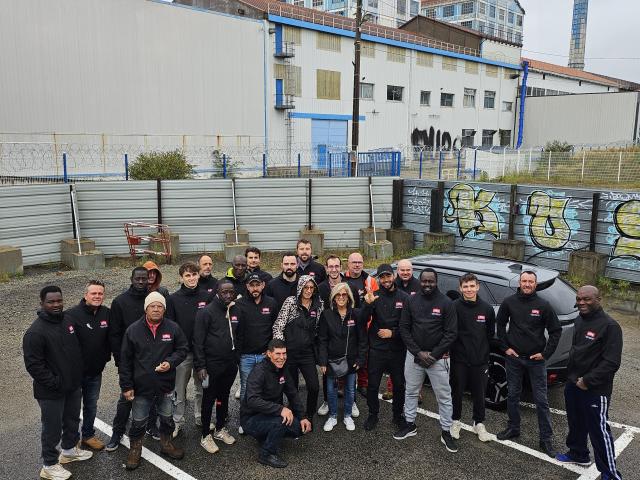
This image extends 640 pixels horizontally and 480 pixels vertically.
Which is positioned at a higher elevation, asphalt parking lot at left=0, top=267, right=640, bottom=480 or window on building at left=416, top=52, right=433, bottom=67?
window on building at left=416, top=52, right=433, bottom=67

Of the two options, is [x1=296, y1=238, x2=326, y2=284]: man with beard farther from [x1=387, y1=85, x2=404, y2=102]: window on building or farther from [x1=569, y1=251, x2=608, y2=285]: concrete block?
[x1=387, y1=85, x2=404, y2=102]: window on building

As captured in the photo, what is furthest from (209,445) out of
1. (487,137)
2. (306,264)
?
(487,137)

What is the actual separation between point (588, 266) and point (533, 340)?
683cm

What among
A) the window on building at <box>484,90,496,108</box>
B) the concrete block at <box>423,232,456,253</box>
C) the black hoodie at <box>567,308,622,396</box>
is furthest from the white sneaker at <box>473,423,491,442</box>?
the window on building at <box>484,90,496,108</box>

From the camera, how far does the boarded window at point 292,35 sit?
108 feet

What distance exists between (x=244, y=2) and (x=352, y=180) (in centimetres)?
2327

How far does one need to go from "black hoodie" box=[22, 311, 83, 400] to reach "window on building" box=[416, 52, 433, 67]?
41.2 meters

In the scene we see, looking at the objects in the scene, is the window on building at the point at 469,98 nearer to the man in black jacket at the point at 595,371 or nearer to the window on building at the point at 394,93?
the window on building at the point at 394,93

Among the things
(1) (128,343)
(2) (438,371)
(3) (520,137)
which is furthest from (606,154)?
(3) (520,137)

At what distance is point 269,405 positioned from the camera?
502cm

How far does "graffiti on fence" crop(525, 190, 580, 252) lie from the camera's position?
11.8 meters

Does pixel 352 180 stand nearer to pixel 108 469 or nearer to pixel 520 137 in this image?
pixel 108 469

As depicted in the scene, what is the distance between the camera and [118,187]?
44.6 ft

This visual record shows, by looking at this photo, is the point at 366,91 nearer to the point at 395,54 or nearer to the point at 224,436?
the point at 395,54
